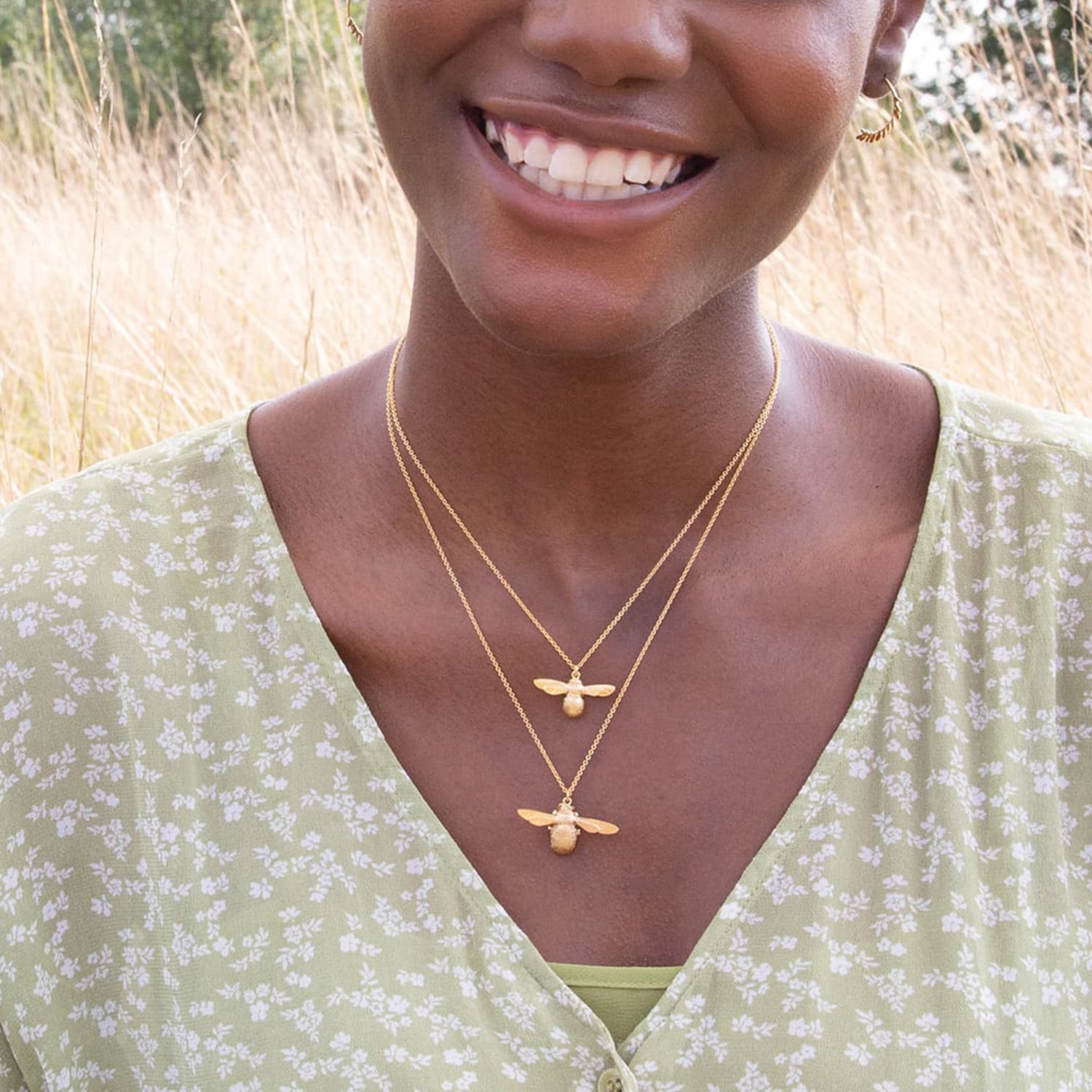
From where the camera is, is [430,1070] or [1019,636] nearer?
[430,1070]

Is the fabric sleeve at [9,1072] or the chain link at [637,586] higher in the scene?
the chain link at [637,586]

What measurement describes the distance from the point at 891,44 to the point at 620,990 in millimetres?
865

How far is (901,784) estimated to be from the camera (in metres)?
1.39

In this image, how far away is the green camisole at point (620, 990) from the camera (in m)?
1.30

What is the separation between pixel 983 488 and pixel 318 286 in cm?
224

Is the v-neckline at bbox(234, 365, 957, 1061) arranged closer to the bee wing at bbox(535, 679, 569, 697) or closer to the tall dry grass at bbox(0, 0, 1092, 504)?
the bee wing at bbox(535, 679, 569, 697)

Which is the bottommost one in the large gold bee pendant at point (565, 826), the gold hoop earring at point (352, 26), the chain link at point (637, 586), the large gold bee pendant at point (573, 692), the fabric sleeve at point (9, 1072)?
the fabric sleeve at point (9, 1072)

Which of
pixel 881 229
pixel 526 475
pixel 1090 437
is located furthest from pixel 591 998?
pixel 881 229

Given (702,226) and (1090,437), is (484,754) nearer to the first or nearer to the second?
(702,226)

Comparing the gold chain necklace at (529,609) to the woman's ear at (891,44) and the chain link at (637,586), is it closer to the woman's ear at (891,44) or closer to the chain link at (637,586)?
the chain link at (637,586)

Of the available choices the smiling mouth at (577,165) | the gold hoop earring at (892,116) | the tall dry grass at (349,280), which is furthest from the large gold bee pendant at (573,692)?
the tall dry grass at (349,280)

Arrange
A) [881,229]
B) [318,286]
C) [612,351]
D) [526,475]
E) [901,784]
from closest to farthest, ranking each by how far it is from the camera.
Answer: [612,351], [901,784], [526,475], [318,286], [881,229]

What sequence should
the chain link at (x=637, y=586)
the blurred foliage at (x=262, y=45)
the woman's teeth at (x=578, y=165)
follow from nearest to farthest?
the woman's teeth at (x=578, y=165), the chain link at (x=637, y=586), the blurred foliage at (x=262, y=45)

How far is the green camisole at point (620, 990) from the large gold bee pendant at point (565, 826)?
11cm
